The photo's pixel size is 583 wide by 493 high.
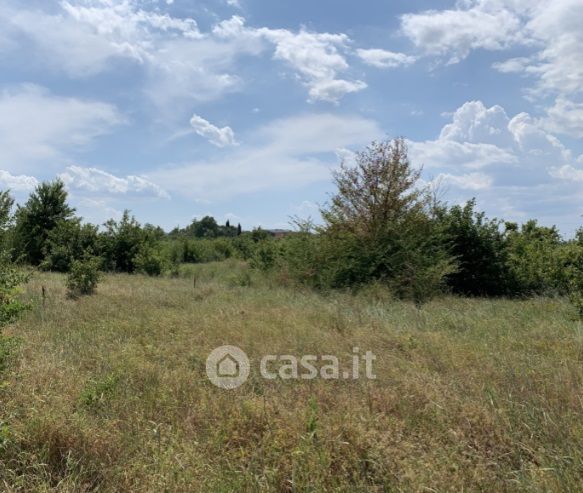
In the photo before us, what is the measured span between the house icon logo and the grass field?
0.13 m

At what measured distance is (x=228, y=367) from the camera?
487 centimetres

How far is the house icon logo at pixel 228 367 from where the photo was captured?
4.41m

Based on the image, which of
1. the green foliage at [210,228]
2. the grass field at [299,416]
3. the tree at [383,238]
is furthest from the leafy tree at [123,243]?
the green foliage at [210,228]

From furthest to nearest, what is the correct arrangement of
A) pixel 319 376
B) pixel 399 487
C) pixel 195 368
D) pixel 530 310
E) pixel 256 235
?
1. pixel 256 235
2. pixel 530 310
3. pixel 195 368
4. pixel 319 376
5. pixel 399 487

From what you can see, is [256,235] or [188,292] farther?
[256,235]

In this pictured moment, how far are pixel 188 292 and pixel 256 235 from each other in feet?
80.5

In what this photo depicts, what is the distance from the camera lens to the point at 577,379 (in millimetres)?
3896

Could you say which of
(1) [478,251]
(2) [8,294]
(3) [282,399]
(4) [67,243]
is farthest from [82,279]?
(1) [478,251]

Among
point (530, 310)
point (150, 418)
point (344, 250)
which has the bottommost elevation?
point (150, 418)

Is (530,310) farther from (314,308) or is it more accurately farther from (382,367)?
(382,367)

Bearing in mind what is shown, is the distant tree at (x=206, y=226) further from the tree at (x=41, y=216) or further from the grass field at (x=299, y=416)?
the grass field at (x=299, y=416)

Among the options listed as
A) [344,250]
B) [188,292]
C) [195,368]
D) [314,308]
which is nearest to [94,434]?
[195,368]

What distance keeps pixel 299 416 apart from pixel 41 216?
2360 cm

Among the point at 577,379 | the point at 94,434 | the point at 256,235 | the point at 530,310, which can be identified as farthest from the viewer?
the point at 256,235
